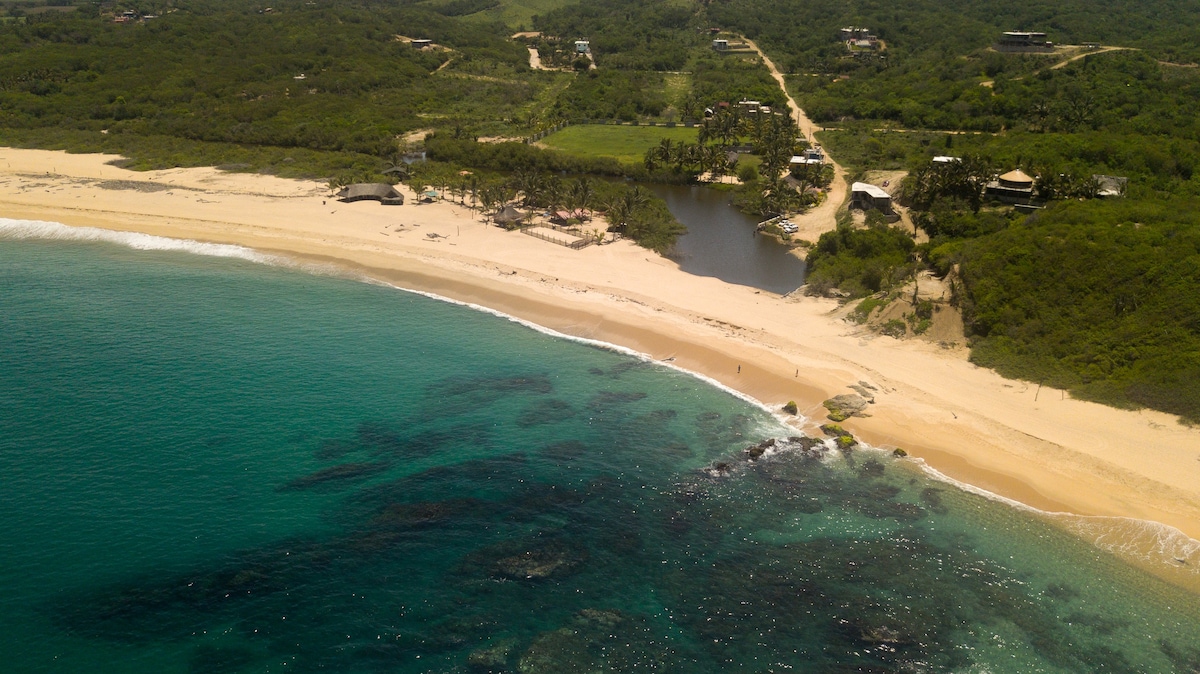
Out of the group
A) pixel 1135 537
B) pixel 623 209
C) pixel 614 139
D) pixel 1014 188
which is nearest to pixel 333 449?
pixel 1135 537

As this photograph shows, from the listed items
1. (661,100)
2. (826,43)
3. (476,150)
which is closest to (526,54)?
(661,100)

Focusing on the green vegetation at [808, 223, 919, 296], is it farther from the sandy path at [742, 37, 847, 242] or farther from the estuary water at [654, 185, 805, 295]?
the sandy path at [742, 37, 847, 242]

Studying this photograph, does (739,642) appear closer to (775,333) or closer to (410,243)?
(775,333)

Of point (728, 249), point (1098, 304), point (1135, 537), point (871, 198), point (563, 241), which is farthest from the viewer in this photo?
point (871, 198)

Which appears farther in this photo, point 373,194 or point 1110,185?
point 373,194

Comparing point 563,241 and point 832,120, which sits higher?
point 832,120

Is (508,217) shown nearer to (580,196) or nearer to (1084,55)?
(580,196)
